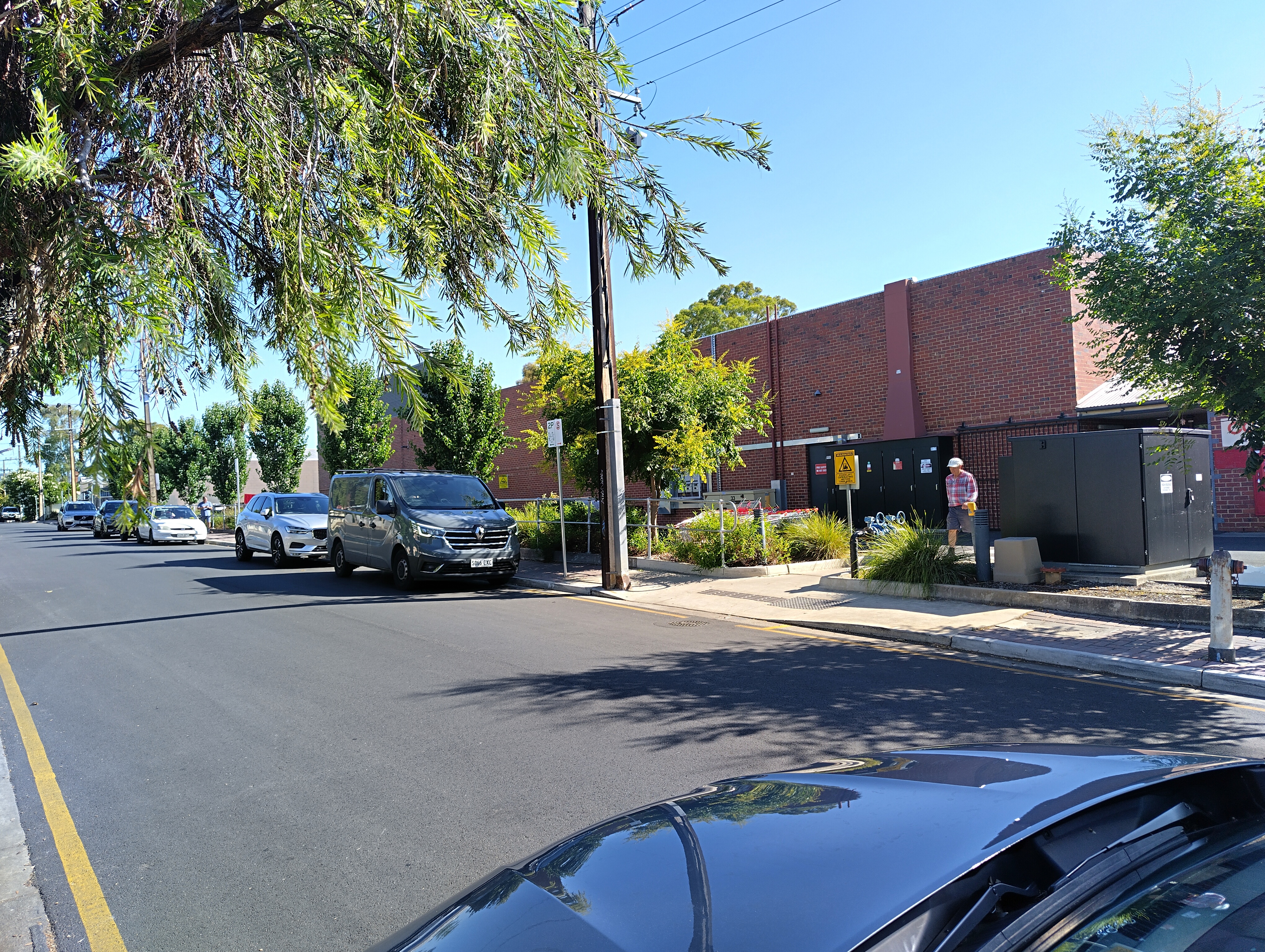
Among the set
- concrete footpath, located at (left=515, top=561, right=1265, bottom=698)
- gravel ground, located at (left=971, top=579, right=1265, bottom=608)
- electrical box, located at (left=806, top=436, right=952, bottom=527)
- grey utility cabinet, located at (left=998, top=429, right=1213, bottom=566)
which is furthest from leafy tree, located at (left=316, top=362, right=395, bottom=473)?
gravel ground, located at (left=971, top=579, right=1265, bottom=608)

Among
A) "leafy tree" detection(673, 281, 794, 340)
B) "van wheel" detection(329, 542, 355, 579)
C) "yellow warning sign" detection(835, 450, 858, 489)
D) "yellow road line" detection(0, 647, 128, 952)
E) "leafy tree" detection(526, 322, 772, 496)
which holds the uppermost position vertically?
"leafy tree" detection(673, 281, 794, 340)

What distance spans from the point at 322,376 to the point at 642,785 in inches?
112

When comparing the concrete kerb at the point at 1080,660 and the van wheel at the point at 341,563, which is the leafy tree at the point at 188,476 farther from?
the concrete kerb at the point at 1080,660

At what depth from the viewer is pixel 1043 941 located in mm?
1276

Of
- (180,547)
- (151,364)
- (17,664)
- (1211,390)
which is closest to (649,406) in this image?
(1211,390)

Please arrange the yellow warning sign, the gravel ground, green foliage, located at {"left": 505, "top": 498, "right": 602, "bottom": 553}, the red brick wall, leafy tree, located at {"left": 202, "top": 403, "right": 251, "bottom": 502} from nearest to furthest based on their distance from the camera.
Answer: the gravel ground
the yellow warning sign
green foliage, located at {"left": 505, "top": 498, "right": 602, "bottom": 553}
the red brick wall
leafy tree, located at {"left": 202, "top": 403, "right": 251, "bottom": 502}

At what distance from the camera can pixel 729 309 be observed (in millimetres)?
49875

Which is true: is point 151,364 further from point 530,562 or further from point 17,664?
point 530,562

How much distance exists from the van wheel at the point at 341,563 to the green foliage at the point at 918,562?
33.4ft

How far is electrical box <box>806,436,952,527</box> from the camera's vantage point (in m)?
19.6

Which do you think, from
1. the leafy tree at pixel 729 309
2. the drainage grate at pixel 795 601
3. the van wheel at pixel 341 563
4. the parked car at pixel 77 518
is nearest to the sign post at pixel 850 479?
the drainage grate at pixel 795 601

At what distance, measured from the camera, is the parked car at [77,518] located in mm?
47750

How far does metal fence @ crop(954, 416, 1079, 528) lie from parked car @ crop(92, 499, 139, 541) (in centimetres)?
1836

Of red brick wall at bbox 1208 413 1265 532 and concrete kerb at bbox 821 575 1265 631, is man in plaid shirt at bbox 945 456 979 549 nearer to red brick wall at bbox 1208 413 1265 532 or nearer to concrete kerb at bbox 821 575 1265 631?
concrete kerb at bbox 821 575 1265 631
